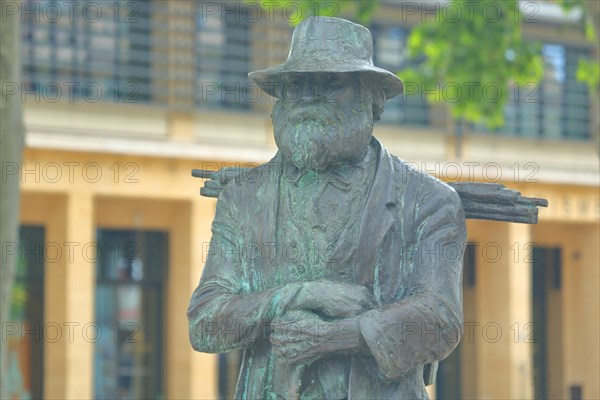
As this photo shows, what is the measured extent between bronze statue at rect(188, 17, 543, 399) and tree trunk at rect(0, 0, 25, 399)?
1014 cm

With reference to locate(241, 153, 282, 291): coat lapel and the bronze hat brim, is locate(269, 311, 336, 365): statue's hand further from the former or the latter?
the bronze hat brim

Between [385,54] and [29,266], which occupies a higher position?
[385,54]

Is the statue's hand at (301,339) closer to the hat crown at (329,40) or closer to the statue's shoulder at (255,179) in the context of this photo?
the statue's shoulder at (255,179)

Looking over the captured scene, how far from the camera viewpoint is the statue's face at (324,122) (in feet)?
20.9

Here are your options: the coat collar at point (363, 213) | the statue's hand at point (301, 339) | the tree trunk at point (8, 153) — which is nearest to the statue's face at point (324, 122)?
the coat collar at point (363, 213)

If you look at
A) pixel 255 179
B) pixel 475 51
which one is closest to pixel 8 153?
pixel 475 51

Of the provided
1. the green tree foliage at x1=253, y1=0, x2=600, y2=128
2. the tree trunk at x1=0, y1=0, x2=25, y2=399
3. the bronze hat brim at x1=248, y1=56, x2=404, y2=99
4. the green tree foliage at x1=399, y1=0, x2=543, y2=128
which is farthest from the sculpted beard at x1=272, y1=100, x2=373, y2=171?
the green tree foliage at x1=399, y1=0, x2=543, y2=128

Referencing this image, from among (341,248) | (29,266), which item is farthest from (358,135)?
(29,266)

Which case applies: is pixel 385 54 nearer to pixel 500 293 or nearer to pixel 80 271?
pixel 500 293

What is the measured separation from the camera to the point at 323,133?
6.36 meters

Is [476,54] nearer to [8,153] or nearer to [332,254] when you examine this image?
[8,153]

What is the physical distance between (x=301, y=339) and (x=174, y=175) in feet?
79.5

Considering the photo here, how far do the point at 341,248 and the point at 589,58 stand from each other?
94.1 ft

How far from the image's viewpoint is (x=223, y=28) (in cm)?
3117
